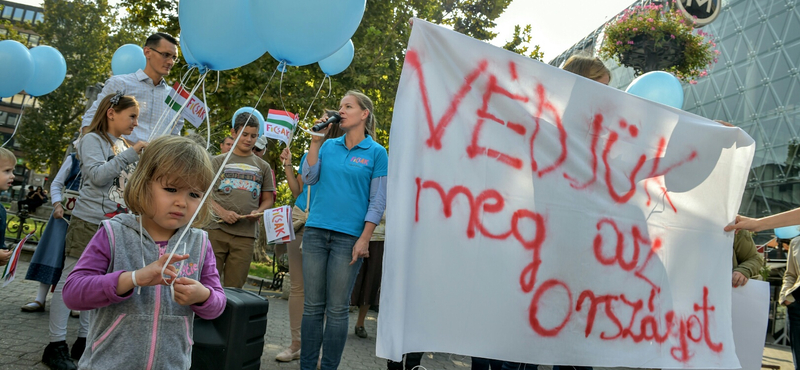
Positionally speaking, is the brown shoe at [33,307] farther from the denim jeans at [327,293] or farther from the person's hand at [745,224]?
the person's hand at [745,224]

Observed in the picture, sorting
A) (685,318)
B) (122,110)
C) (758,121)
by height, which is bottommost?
(685,318)

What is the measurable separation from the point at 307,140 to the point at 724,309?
11.7m

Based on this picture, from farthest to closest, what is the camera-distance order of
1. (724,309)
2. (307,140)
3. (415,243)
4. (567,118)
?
(307,140) → (724,309) → (567,118) → (415,243)

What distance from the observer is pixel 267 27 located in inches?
129

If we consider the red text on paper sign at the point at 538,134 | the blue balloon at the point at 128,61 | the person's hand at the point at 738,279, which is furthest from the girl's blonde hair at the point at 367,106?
the blue balloon at the point at 128,61

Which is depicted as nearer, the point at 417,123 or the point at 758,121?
the point at 417,123

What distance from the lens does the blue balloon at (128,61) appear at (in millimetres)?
7395

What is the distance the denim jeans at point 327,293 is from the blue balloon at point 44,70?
618 centimetres

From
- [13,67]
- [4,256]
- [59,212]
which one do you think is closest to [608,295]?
[4,256]

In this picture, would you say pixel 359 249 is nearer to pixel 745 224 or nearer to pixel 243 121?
pixel 243 121

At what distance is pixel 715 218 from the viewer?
12.2 ft

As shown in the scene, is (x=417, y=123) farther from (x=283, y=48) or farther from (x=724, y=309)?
(x=724, y=309)

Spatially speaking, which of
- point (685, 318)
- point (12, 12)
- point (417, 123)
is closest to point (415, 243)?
point (417, 123)

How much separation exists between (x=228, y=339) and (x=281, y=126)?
1783 mm
